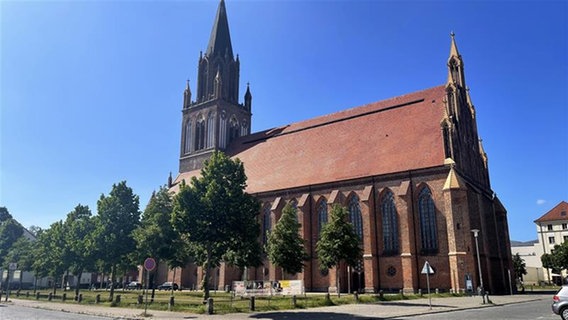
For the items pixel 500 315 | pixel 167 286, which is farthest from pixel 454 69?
pixel 167 286

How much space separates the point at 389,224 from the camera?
41000 millimetres

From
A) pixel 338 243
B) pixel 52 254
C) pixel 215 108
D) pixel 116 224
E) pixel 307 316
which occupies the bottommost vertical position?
pixel 307 316

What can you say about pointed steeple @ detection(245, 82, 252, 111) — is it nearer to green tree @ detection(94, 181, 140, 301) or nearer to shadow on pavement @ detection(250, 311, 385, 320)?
green tree @ detection(94, 181, 140, 301)

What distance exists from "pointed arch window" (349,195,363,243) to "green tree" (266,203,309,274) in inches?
332

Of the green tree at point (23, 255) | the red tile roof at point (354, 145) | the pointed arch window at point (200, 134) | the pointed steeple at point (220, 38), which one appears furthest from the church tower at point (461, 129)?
the green tree at point (23, 255)

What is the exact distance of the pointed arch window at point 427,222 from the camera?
126 feet

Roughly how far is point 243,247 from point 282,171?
76.2 ft

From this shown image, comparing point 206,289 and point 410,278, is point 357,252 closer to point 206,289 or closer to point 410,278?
point 410,278

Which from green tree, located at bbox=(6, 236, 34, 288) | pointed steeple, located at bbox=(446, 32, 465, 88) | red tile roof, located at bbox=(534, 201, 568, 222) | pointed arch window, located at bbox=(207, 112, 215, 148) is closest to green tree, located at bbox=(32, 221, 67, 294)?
green tree, located at bbox=(6, 236, 34, 288)

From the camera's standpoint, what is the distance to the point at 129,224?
35.7m

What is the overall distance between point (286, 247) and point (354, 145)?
57.4ft

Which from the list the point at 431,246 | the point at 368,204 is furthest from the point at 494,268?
the point at 368,204

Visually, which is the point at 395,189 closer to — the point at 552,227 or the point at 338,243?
the point at 338,243

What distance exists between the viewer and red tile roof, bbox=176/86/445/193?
140 feet
